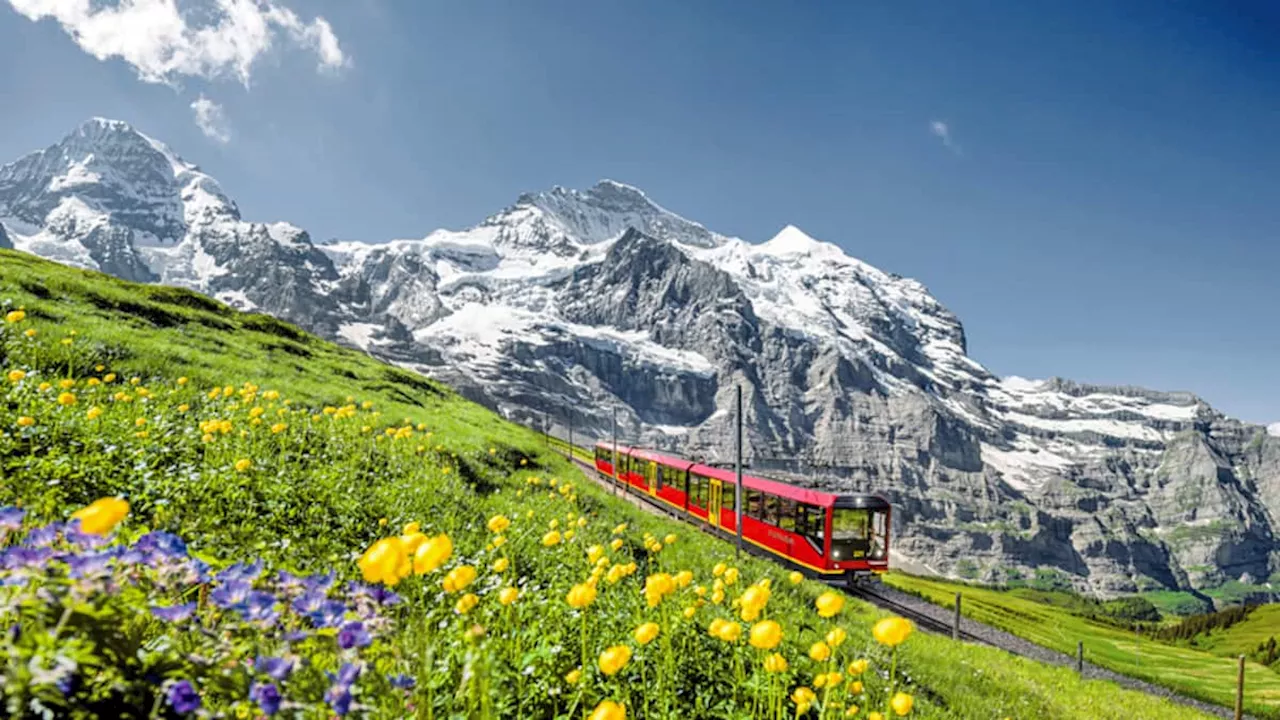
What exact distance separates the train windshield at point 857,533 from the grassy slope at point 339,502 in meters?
6.28

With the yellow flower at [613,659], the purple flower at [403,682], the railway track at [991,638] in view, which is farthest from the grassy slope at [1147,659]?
the purple flower at [403,682]

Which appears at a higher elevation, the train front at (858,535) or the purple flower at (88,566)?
the purple flower at (88,566)

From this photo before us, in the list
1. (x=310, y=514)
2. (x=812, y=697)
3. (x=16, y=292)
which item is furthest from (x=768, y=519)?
(x=16, y=292)

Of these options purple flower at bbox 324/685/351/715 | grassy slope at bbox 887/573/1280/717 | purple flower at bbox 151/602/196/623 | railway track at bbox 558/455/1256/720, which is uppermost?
purple flower at bbox 151/602/196/623

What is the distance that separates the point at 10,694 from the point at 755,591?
9.06ft

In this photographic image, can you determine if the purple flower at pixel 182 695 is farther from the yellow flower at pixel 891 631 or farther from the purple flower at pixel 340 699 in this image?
the yellow flower at pixel 891 631

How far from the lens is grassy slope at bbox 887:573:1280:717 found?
35031 millimetres

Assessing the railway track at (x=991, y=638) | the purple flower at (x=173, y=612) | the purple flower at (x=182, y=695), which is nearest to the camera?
the purple flower at (x=182, y=695)

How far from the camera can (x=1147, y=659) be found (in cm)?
4397

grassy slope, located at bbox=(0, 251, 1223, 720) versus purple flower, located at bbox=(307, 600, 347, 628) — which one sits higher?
purple flower, located at bbox=(307, 600, 347, 628)

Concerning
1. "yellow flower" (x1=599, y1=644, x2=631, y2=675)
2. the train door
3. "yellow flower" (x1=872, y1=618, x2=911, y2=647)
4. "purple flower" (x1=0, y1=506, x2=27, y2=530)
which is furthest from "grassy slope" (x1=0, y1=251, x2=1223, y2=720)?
the train door

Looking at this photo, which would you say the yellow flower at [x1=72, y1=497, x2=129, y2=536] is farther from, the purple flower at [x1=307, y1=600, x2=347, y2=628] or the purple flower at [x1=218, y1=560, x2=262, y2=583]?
the purple flower at [x1=307, y1=600, x2=347, y2=628]

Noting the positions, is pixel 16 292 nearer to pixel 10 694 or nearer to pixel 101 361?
pixel 101 361

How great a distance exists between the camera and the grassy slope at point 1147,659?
35031mm
